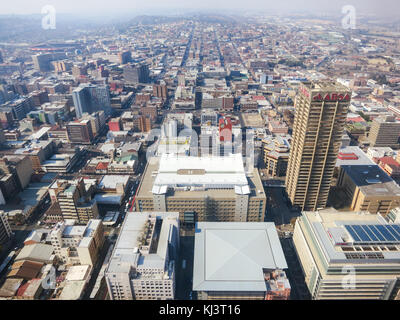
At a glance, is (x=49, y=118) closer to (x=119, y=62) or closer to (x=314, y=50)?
(x=119, y=62)

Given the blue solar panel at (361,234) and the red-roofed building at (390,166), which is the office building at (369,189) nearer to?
the red-roofed building at (390,166)

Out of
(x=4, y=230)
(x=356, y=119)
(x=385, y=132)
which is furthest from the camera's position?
(x=356, y=119)

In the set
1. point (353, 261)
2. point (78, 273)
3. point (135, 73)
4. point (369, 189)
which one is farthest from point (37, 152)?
point (135, 73)

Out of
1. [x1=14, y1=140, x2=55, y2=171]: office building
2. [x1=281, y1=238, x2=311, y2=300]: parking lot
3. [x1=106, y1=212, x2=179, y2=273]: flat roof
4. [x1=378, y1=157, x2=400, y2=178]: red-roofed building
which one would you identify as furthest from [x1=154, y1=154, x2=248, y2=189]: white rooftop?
[x1=378, y1=157, x2=400, y2=178]: red-roofed building

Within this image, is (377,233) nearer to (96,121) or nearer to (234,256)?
(234,256)

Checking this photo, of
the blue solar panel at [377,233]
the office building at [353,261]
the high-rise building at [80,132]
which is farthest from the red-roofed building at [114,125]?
the blue solar panel at [377,233]

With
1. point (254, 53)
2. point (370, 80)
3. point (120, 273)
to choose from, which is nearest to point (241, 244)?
point (120, 273)
